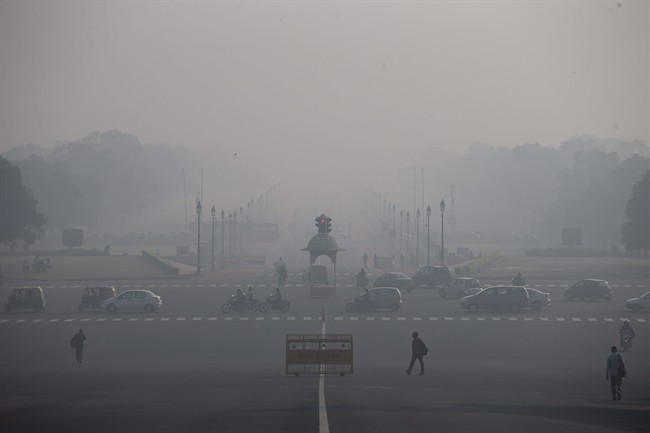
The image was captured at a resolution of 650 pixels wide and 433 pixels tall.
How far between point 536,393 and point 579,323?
23.0 metres

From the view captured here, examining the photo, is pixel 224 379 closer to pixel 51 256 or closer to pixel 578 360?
pixel 578 360

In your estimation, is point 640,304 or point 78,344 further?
point 640,304

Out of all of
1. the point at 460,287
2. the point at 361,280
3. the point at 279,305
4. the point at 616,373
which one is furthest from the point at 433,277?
the point at 616,373

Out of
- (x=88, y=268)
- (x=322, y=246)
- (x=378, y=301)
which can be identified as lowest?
(x=378, y=301)

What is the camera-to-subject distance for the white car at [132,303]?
56000 mm

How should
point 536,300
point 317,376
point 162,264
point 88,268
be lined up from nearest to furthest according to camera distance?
point 317,376 < point 536,300 < point 162,264 < point 88,268

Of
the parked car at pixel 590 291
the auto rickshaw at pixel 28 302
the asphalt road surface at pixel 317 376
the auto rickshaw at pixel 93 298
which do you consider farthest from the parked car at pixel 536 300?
the auto rickshaw at pixel 28 302

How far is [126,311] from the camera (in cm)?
5625

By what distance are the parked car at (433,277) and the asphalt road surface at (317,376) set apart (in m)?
6.09

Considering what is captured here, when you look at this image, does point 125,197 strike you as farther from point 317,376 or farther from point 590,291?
point 317,376

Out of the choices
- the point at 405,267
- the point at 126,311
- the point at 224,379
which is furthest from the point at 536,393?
the point at 405,267

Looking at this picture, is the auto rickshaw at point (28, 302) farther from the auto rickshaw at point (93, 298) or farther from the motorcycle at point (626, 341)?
the motorcycle at point (626, 341)

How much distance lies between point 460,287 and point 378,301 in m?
8.41

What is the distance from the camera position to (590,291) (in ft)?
203
